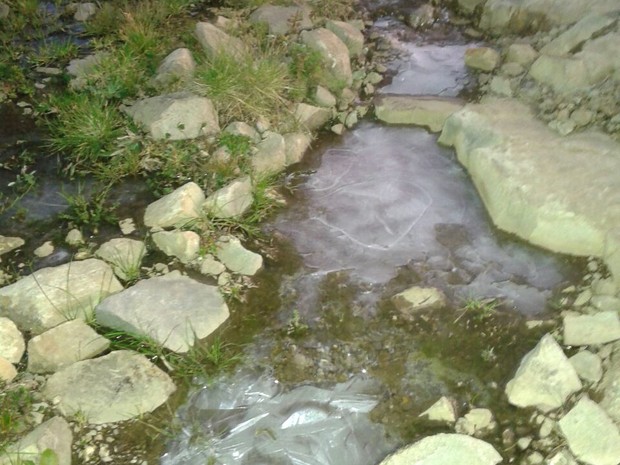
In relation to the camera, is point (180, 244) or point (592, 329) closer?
point (592, 329)

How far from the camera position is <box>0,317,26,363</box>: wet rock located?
3.30m

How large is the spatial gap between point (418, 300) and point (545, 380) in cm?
93

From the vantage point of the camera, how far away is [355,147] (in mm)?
5281

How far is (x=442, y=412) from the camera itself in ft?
10.3

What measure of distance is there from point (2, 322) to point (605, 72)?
203 inches

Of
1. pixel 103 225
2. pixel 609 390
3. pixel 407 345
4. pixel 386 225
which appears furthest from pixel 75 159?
pixel 609 390

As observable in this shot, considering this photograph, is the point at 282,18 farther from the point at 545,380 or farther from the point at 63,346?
the point at 545,380

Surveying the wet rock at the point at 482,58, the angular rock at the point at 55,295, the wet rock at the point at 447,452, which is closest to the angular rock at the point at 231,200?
the angular rock at the point at 55,295

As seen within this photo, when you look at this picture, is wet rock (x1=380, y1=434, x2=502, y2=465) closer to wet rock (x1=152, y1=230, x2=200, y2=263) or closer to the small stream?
the small stream

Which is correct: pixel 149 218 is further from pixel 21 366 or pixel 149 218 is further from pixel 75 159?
pixel 21 366

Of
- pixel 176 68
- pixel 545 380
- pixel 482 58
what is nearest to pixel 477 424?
pixel 545 380

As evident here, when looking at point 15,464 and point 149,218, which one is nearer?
point 15,464

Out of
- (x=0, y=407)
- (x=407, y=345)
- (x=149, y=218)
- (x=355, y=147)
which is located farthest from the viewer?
(x=355, y=147)

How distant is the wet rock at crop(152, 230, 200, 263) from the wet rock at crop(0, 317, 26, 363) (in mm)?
1132
